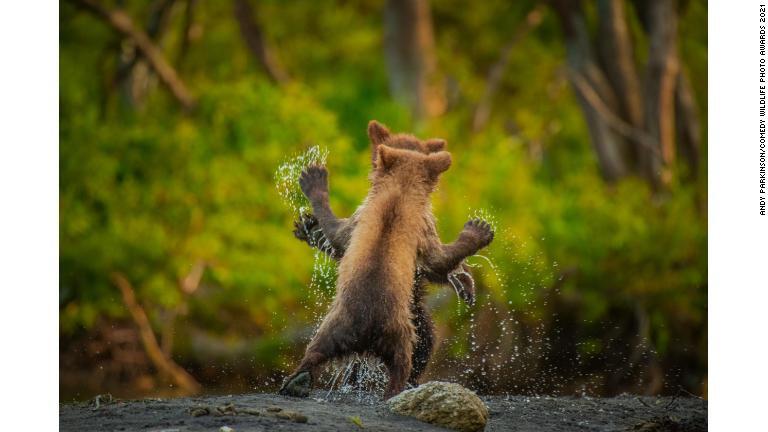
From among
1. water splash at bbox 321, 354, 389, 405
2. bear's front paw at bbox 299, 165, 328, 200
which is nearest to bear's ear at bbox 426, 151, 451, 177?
bear's front paw at bbox 299, 165, 328, 200

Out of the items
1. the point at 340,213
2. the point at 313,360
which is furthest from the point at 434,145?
the point at 340,213

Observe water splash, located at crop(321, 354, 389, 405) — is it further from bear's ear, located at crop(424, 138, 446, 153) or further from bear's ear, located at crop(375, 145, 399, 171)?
bear's ear, located at crop(424, 138, 446, 153)

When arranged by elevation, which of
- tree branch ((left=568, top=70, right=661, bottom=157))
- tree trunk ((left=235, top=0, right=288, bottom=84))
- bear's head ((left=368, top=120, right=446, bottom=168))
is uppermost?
tree trunk ((left=235, top=0, right=288, bottom=84))

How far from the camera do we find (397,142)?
25.9 feet

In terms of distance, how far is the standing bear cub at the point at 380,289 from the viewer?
6938 millimetres

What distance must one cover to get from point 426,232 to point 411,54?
1092 centimetres

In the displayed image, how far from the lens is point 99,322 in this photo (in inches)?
563

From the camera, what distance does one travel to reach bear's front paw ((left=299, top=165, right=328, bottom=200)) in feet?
25.5

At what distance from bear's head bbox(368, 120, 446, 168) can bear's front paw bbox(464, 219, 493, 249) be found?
0.65m

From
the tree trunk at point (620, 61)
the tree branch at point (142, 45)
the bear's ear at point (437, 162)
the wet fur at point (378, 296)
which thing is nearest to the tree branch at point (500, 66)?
the tree trunk at point (620, 61)

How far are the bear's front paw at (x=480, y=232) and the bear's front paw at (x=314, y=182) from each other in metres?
1.01

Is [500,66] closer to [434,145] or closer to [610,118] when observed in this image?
[610,118]

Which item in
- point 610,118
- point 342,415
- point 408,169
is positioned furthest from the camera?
point 610,118
